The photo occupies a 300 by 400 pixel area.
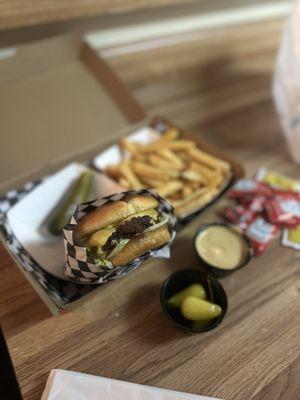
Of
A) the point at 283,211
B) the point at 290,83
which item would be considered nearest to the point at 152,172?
the point at 283,211

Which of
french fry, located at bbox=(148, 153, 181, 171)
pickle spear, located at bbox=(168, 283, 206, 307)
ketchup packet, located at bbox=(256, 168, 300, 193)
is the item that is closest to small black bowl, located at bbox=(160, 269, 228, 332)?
pickle spear, located at bbox=(168, 283, 206, 307)

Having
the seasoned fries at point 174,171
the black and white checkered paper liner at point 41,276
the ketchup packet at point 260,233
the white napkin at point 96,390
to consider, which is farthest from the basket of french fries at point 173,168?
the white napkin at point 96,390

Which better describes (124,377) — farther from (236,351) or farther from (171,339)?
(236,351)

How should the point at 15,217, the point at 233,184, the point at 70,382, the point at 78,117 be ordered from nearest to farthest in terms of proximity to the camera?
the point at 70,382
the point at 15,217
the point at 233,184
the point at 78,117

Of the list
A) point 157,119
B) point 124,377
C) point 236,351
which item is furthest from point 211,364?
point 157,119

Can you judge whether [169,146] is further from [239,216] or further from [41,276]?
[41,276]

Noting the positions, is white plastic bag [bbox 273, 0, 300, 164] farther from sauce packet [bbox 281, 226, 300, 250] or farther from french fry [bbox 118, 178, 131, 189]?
french fry [bbox 118, 178, 131, 189]
